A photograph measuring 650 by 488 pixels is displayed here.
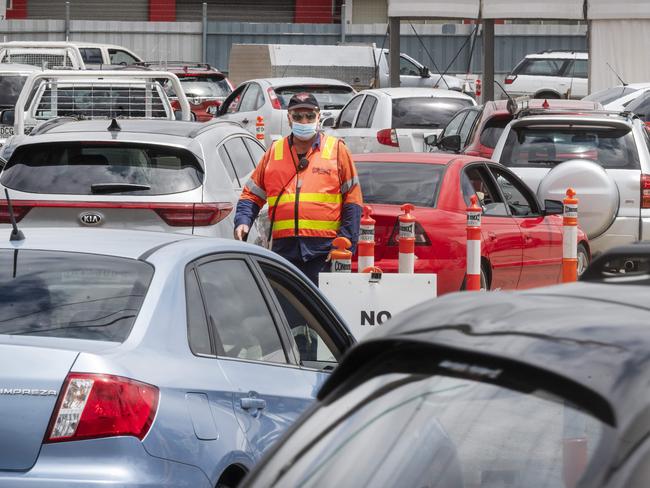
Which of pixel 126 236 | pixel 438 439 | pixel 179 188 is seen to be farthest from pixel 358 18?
pixel 438 439

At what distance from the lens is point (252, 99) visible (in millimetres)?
24562

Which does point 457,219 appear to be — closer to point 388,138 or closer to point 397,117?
point 388,138

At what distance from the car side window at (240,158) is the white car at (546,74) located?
2602cm

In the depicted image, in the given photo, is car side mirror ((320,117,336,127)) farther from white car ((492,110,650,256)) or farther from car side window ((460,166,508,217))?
car side window ((460,166,508,217))

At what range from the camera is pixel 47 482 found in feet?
14.6

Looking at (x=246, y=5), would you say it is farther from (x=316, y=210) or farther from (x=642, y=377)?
(x=642, y=377)


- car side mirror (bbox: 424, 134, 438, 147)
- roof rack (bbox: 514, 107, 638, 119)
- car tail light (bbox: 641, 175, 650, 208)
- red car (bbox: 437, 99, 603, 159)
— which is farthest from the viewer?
car side mirror (bbox: 424, 134, 438, 147)

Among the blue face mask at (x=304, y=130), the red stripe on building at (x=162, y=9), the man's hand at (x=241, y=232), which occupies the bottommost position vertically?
the man's hand at (x=241, y=232)

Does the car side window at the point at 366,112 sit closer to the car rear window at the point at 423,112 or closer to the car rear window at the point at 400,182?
the car rear window at the point at 423,112

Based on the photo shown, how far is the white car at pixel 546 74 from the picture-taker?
37438 mm

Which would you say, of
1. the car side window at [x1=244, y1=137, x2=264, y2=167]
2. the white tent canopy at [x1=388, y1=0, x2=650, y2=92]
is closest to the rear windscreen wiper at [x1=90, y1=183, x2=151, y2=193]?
the car side window at [x1=244, y1=137, x2=264, y2=167]

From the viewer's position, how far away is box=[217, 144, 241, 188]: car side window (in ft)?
35.9

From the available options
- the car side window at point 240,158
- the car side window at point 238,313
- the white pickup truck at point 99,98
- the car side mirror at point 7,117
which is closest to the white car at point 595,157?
the car side window at point 240,158

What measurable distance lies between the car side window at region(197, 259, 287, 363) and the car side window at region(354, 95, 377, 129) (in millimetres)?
15125
